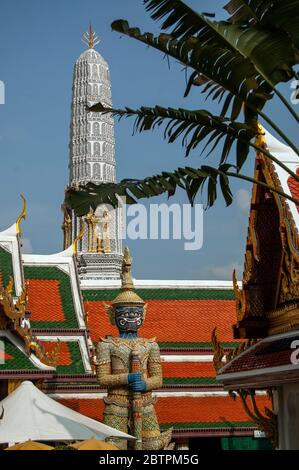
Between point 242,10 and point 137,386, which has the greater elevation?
point 242,10

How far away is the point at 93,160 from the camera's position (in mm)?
55156

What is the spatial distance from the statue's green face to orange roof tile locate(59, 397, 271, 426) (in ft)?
9.54

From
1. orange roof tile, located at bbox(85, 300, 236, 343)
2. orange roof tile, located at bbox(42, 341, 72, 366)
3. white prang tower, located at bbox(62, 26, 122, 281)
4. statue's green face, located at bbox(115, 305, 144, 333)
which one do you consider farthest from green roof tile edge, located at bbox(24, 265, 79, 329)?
white prang tower, located at bbox(62, 26, 122, 281)

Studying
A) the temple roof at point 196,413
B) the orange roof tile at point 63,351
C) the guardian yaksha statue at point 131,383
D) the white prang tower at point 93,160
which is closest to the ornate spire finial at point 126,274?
the guardian yaksha statue at point 131,383

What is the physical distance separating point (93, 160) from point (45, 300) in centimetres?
3423

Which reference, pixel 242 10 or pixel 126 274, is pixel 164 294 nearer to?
pixel 126 274

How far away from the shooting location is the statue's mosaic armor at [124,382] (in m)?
16.5

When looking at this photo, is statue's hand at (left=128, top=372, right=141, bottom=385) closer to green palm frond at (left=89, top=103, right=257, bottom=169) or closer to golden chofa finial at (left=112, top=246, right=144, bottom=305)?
golden chofa finial at (left=112, top=246, right=144, bottom=305)

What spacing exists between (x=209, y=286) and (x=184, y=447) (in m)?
5.03

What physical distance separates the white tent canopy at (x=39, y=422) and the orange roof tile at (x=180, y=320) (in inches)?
360

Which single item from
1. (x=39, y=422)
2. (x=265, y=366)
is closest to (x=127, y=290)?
(x=39, y=422)

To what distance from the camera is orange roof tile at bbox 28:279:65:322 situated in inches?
827

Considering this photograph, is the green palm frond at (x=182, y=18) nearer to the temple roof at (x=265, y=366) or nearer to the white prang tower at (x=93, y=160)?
the temple roof at (x=265, y=366)
